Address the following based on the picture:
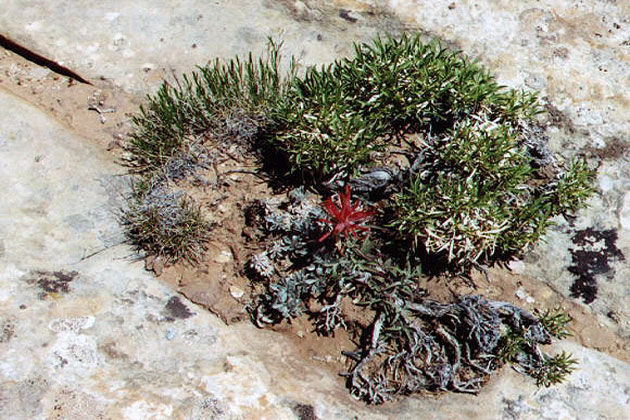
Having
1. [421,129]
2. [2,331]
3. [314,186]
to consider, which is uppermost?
[421,129]

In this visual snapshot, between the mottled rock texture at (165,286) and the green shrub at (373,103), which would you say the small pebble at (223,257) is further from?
the green shrub at (373,103)

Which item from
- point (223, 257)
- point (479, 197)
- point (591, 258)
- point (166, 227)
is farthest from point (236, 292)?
point (591, 258)

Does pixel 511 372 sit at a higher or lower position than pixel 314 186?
lower

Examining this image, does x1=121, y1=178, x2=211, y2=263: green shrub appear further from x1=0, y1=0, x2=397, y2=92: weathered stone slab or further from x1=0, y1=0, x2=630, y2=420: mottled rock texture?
x1=0, y1=0, x2=397, y2=92: weathered stone slab

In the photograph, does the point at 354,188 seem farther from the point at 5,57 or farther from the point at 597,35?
the point at 5,57

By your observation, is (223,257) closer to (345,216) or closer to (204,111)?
(345,216)

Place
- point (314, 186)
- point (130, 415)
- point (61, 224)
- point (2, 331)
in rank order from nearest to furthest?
point (130, 415) → point (2, 331) → point (61, 224) → point (314, 186)

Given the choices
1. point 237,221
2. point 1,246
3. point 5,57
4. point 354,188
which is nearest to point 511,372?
point 354,188
